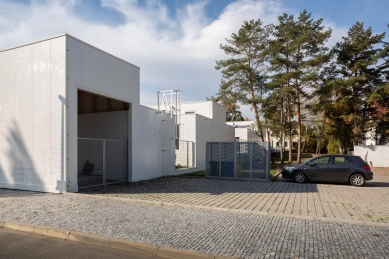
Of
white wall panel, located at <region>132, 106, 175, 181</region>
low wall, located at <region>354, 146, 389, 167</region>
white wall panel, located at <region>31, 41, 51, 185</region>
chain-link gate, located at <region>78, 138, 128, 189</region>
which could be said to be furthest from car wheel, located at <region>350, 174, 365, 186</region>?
white wall panel, located at <region>31, 41, 51, 185</region>

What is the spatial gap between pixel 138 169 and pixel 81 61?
6047mm

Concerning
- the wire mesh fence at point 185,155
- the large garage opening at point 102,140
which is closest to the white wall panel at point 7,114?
the large garage opening at point 102,140

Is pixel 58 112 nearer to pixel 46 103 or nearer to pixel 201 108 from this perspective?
pixel 46 103

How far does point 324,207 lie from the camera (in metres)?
9.28

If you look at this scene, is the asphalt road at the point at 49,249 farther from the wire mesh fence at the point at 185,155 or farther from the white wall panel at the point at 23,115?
the wire mesh fence at the point at 185,155

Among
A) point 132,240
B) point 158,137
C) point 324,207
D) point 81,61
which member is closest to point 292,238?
point 132,240

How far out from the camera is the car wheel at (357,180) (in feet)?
47.5

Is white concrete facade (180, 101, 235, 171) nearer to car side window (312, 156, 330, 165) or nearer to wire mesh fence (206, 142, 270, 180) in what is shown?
wire mesh fence (206, 142, 270, 180)

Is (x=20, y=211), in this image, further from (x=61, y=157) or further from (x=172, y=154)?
(x=172, y=154)

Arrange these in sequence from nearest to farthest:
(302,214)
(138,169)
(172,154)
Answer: (302,214), (138,169), (172,154)

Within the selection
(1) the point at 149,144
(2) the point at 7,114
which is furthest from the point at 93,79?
(1) the point at 149,144

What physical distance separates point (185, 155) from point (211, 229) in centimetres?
1555

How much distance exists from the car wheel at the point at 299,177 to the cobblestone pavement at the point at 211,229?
8.66m

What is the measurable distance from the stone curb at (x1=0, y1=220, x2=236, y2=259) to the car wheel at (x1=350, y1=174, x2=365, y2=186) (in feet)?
39.6
